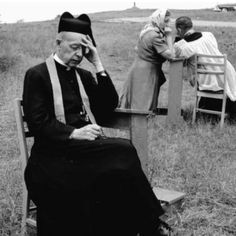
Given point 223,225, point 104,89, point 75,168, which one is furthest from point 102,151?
point 223,225

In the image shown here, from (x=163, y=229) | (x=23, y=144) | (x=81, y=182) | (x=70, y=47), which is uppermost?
(x=70, y=47)

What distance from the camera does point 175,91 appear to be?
7539 millimetres

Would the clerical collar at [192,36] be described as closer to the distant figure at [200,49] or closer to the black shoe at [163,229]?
the distant figure at [200,49]

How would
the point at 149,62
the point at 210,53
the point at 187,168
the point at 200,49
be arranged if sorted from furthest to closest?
the point at 210,53 → the point at 200,49 → the point at 149,62 → the point at 187,168

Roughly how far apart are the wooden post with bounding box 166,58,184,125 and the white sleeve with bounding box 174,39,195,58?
0.17 m

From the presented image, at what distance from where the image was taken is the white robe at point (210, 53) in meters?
7.46

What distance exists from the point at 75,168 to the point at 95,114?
2.35 ft

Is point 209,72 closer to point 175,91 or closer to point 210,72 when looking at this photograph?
point 210,72

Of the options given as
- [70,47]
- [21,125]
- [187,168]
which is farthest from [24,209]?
[187,168]

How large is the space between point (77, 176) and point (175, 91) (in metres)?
4.58

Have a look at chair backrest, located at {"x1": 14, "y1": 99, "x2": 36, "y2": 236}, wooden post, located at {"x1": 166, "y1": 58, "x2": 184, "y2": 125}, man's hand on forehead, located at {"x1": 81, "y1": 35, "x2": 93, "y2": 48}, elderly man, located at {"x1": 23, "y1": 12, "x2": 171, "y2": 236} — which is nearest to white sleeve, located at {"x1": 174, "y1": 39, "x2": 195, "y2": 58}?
wooden post, located at {"x1": 166, "y1": 58, "x2": 184, "y2": 125}

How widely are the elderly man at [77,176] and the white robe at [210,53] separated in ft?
13.8

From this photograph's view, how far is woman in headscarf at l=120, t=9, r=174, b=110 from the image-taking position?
23.3 feet

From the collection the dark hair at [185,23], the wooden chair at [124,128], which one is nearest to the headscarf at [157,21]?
the dark hair at [185,23]
